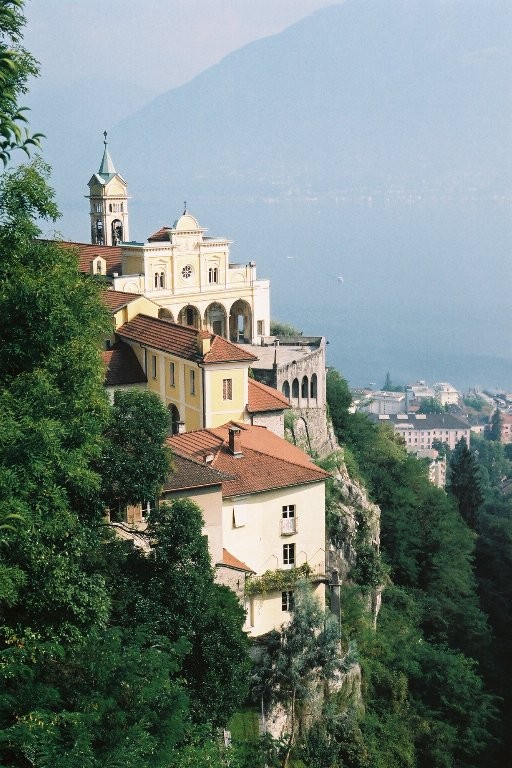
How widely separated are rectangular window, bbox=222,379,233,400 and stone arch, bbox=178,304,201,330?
513 inches

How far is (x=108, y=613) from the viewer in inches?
607

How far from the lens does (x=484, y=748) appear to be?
29719mm

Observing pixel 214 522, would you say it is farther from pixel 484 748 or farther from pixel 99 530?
pixel 484 748

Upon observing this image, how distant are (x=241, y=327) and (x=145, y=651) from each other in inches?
1259

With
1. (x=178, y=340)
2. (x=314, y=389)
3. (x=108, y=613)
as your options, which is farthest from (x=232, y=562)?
(x=314, y=389)

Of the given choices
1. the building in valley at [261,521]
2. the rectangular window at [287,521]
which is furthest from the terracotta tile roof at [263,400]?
the rectangular window at [287,521]

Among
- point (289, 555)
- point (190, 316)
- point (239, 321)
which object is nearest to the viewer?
point (289, 555)

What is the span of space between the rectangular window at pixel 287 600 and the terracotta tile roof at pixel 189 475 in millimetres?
3126

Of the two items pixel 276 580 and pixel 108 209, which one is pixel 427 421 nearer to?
pixel 108 209

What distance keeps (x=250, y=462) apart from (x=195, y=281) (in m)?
19.1

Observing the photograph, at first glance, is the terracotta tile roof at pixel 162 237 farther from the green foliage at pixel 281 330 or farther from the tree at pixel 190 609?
the tree at pixel 190 609

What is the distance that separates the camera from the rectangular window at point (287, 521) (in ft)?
75.9

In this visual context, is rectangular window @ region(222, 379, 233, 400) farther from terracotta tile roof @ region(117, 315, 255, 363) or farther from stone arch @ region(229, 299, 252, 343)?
stone arch @ region(229, 299, 252, 343)

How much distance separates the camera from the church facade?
1571 inches
